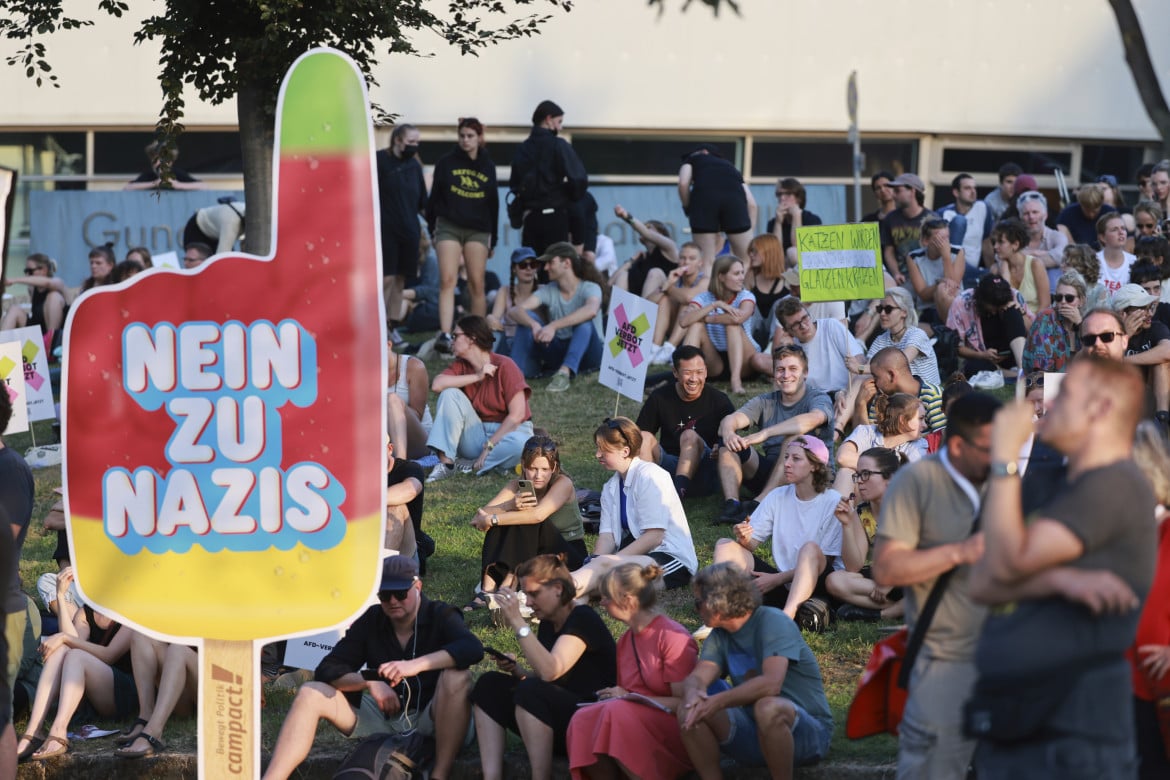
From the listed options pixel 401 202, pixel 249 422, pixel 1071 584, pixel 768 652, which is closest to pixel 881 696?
pixel 1071 584

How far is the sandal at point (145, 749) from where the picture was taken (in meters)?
7.22

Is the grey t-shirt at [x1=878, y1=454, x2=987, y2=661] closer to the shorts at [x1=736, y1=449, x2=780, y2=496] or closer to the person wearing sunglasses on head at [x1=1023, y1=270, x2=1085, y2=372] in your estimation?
the shorts at [x1=736, y1=449, x2=780, y2=496]

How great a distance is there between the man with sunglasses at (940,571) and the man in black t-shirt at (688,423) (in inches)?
215

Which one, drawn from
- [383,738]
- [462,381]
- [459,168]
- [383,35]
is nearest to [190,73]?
[383,35]

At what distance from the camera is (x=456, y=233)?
1427 cm

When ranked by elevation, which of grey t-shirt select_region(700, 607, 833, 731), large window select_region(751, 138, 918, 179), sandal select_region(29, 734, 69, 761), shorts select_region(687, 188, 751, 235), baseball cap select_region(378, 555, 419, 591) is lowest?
sandal select_region(29, 734, 69, 761)

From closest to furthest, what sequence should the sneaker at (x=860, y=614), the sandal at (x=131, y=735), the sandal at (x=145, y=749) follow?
1. the sandal at (x=145, y=749)
2. the sandal at (x=131, y=735)
3. the sneaker at (x=860, y=614)

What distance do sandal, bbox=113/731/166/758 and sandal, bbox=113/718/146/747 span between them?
30 mm

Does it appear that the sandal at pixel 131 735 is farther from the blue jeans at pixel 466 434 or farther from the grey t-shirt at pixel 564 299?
the grey t-shirt at pixel 564 299

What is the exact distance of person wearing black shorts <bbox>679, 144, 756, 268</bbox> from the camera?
46.7 ft

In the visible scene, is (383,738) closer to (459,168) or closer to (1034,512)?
(1034,512)

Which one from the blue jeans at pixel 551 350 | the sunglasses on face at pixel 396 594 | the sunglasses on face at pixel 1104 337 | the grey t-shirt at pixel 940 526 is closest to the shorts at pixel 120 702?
the sunglasses on face at pixel 396 594

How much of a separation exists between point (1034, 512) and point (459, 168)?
10.3 metres

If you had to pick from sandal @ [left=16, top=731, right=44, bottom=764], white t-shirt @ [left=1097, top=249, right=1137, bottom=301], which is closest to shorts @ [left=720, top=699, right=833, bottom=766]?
sandal @ [left=16, top=731, right=44, bottom=764]
